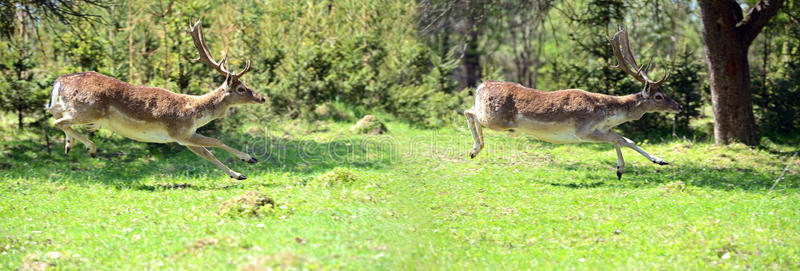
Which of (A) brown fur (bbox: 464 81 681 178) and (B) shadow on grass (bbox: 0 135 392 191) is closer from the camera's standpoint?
(A) brown fur (bbox: 464 81 681 178)

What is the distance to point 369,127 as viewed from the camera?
17.1 metres

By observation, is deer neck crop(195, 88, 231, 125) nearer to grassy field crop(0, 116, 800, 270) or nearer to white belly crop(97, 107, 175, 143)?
white belly crop(97, 107, 175, 143)

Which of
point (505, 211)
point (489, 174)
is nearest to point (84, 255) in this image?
point (505, 211)

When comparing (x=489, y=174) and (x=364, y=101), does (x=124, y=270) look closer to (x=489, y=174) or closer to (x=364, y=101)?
(x=489, y=174)

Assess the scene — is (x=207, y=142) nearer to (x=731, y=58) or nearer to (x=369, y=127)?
(x=369, y=127)

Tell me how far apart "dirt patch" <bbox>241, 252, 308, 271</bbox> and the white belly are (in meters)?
4.86

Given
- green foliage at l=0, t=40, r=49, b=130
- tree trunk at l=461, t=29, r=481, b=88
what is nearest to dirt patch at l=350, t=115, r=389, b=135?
green foliage at l=0, t=40, r=49, b=130

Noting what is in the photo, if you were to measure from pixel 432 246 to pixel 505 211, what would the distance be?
2108 millimetres

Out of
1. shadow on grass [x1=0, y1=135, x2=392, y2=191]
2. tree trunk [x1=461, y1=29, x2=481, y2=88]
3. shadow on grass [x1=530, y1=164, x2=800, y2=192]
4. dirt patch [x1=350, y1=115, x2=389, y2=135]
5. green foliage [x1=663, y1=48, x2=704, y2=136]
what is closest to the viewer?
shadow on grass [x1=530, y1=164, x2=800, y2=192]

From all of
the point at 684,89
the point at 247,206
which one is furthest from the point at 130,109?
the point at 684,89

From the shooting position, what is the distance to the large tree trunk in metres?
14.6

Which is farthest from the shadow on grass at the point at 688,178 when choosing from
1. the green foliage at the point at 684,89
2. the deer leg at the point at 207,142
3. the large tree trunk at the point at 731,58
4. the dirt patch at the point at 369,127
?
the dirt patch at the point at 369,127

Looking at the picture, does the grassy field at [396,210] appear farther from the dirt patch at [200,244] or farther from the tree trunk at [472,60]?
the tree trunk at [472,60]

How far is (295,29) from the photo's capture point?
19.6 m
